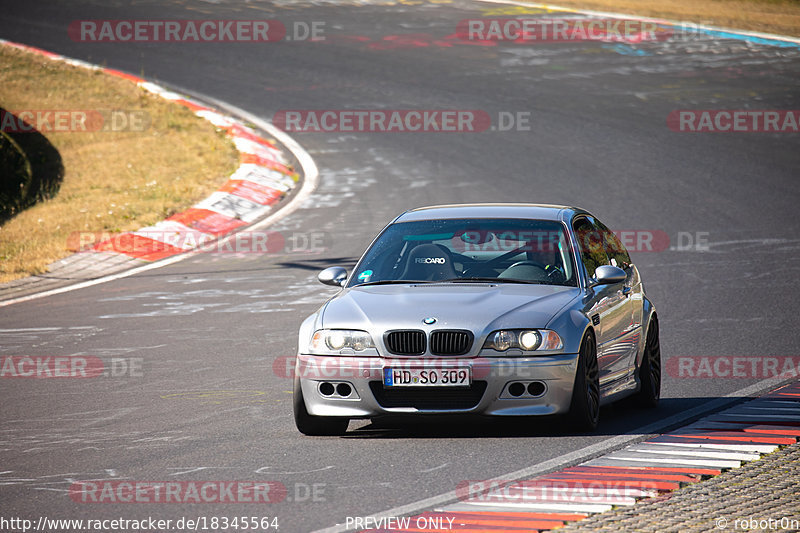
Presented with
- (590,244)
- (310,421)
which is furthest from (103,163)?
(310,421)

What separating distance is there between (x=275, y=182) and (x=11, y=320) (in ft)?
26.0

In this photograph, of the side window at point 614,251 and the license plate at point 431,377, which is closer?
the license plate at point 431,377

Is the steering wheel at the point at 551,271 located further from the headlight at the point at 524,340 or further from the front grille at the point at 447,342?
the front grille at the point at 447,342

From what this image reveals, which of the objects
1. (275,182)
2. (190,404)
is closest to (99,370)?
(190,404)

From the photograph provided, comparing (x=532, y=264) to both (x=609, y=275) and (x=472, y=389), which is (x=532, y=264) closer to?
(x=609, y=275)

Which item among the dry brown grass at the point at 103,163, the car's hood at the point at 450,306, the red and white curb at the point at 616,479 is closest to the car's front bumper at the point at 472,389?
the car's hood at the point at 450,306

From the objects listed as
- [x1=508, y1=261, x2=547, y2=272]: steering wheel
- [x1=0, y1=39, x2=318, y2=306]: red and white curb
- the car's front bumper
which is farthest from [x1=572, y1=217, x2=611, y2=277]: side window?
[x1=0, y1=39, x2=318, y2=306]: red and white curb

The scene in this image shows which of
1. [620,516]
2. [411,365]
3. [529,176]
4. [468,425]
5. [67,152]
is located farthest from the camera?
[67,152]

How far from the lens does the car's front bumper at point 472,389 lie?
24.4 feet

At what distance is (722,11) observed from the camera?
3541 centimetres

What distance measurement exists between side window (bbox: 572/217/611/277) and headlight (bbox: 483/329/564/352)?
1206 millimetres

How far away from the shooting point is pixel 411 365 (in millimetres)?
7461

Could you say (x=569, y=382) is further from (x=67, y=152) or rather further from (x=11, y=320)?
(x=67, y=152)

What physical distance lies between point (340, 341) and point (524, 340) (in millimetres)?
1193
